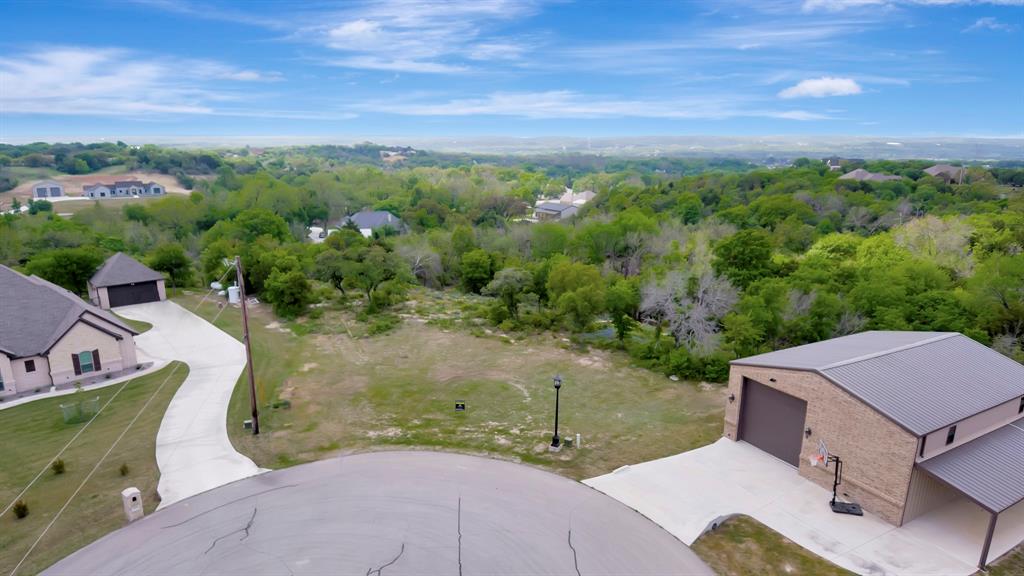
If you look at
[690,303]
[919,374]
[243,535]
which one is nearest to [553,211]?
[690,303]

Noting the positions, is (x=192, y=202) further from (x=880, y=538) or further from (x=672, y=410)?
(x=880, y=538)

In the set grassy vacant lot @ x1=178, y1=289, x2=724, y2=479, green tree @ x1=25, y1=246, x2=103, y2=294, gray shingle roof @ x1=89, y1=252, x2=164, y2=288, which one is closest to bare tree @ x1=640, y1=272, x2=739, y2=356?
grassy vacant lot @ x1=178, y1=289, x2=724, y2=479

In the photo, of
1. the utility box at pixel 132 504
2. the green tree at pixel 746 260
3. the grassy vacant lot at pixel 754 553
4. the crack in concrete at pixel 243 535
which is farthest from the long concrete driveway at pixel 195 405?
the green tree at pixel 746 260

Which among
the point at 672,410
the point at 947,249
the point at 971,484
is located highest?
the point at 947,249

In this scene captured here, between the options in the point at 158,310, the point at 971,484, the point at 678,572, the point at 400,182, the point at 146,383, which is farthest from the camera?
the point at 400,182

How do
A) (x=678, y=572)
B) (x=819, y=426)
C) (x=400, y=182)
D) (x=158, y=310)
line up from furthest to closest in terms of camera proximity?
(x=400, y=182)
(x=158, y=310)
(x=819, y=426)
(x=678, y=572)

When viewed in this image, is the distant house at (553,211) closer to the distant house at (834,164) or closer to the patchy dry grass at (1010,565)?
the distant house at (834,164)

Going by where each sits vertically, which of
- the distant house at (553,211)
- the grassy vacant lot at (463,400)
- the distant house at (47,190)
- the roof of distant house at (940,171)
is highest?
the roof of distant house at (940,171)

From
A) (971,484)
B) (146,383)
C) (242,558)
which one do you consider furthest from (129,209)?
(971,484)
